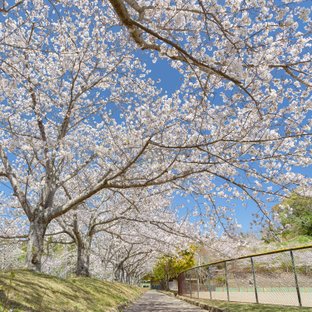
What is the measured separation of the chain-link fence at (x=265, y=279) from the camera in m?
7.61

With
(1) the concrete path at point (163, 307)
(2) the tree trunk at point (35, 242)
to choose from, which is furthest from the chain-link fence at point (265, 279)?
(2) the tree trunk at point (35, 242)

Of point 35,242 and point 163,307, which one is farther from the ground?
point 35,242

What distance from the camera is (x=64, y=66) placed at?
8859 millimetres

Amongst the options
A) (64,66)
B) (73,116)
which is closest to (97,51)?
(64,66)

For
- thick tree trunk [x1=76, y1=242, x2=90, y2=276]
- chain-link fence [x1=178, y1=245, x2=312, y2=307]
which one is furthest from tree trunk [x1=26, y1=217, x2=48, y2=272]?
chain-link fence [x1=178, y1=245, x2=312, y2=307]

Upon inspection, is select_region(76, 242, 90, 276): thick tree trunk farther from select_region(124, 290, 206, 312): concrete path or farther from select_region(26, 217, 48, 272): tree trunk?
select_region(26, 217, 48, 272): tree trunk

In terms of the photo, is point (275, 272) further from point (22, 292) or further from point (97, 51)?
point (97, 51)

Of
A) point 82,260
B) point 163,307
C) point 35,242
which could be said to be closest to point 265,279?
point 163,307

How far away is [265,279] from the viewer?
10.9m

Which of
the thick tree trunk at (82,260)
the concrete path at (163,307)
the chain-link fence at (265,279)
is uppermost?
the thick tree trunk at (82,260)

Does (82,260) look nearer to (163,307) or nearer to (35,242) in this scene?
(163,307)

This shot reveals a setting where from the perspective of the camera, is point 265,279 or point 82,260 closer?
point 265,279

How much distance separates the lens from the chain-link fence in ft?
25.0

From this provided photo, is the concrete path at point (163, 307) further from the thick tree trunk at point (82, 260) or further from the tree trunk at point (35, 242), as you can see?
the tree trunk at point (35, 242)
